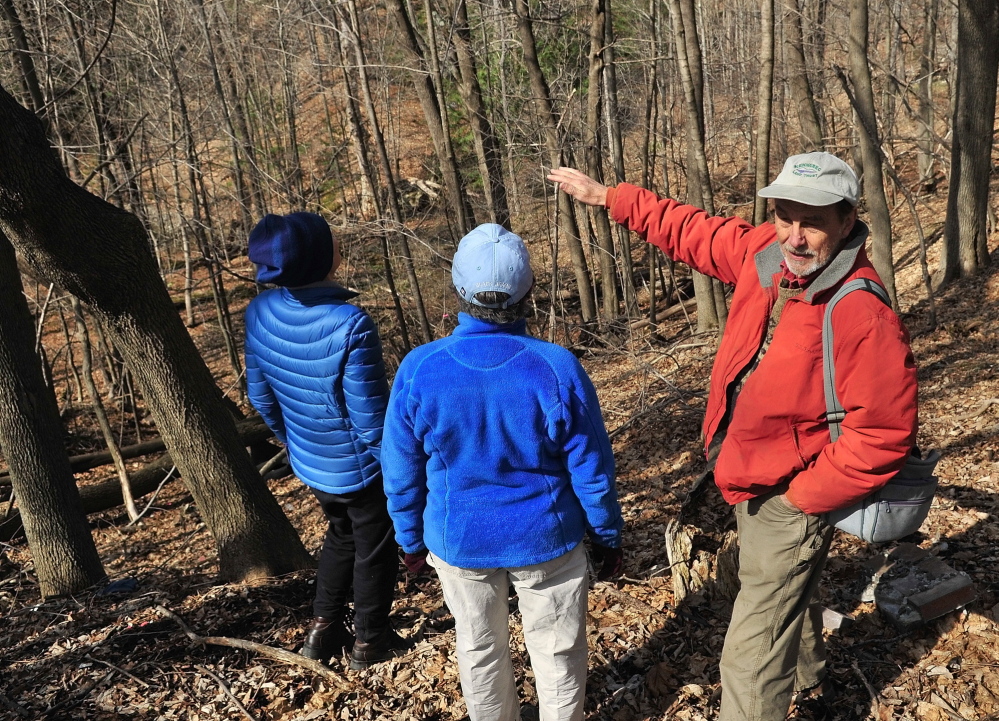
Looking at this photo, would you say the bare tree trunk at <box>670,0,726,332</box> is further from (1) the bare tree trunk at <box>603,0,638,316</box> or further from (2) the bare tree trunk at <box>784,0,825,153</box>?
(2) the bare tree trunk at <box>784,0,825,153</box>

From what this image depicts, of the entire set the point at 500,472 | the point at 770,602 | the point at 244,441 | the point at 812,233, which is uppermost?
the point at 812,233

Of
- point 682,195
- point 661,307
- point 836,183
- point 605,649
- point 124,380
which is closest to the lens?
point 836,183

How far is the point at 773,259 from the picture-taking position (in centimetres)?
254

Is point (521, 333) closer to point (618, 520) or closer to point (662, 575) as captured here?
point (618, 520)

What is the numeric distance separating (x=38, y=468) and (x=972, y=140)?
1068 centimetres

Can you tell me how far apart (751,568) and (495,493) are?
97 centimetres

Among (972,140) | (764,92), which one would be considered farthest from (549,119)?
(972,140)

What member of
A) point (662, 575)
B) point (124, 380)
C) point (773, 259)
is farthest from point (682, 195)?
point (773, 259)

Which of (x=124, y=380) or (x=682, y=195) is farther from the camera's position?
(x=682, y=195)

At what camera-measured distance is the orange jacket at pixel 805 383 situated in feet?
7.09

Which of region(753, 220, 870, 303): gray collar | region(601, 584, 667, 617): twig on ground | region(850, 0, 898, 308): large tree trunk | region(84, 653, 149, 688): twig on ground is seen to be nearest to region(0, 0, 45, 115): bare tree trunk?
region(84, 653, 149, 688): twig on ground

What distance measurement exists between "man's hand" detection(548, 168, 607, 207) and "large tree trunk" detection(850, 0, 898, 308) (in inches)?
270

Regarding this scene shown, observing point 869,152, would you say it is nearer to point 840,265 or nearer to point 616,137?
point 616,137

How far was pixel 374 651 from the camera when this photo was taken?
344 centimetres
